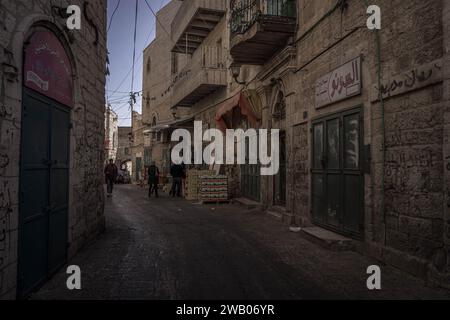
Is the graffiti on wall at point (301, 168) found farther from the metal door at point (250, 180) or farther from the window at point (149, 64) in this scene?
the window at point (149, 64)

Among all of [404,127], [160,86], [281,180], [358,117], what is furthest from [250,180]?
[160,86]

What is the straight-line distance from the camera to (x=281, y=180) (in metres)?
10.6

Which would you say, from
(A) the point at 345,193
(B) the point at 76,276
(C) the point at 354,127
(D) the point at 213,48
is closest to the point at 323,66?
(C) the point at 354,127

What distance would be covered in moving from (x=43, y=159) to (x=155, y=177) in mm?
12308

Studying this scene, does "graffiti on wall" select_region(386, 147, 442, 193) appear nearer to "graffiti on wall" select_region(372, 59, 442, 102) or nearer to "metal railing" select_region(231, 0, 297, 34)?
"graffiti on wall" select_region(372, 59, 442, 102)

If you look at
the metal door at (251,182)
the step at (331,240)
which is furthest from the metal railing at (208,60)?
the step at (331,240)

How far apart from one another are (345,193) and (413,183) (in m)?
1.90

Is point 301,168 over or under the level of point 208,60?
under

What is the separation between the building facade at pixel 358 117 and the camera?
454cm

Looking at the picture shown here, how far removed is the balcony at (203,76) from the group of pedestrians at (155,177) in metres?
3.80

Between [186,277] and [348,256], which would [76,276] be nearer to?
[186,277]

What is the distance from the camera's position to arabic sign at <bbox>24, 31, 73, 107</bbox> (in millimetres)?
4016

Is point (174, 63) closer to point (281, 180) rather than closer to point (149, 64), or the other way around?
point (149, 64)

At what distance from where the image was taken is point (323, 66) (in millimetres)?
7621
